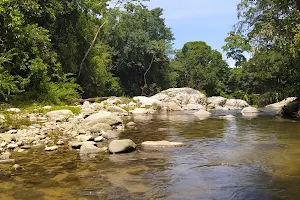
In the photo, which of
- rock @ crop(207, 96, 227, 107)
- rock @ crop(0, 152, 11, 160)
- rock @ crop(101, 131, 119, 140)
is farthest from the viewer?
rock @ crop(207, 96, 227, 107)

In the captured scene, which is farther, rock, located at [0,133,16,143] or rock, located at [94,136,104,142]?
rock, located at [94,136,104,142]

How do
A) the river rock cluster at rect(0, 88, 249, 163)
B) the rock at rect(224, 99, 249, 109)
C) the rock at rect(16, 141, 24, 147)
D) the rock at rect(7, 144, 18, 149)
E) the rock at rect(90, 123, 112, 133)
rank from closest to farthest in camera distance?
the river rock cluster at rect(0, 88, 249, 163), the rock at rect(7, 144, 18, 149), the rock at rect(16, 141, 24, 147), the rock at rect(90, 123, 112, 133), the rock at rect(224, 99, 249, 109)

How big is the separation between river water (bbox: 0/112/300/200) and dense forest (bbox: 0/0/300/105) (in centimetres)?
741

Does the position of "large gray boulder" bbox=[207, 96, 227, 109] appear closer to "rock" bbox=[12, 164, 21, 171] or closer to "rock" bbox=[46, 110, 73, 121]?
"rock" bbox=[46, 110, 73, 121]

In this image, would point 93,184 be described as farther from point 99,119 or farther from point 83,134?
point 99,119

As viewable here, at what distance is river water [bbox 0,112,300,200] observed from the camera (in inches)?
184

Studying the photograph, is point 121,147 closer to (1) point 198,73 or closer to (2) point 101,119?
(2) point 101,119

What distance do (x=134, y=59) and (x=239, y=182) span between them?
A: 30.6 metres

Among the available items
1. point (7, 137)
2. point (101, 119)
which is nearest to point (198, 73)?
point (101, 119)

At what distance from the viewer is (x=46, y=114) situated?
13680 mm

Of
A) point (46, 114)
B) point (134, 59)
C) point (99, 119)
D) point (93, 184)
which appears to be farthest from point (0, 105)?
point (134, 59)

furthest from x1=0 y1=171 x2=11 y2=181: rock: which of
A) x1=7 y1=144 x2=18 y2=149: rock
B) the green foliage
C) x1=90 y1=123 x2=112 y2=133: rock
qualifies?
the green foliage

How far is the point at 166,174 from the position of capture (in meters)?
5.71

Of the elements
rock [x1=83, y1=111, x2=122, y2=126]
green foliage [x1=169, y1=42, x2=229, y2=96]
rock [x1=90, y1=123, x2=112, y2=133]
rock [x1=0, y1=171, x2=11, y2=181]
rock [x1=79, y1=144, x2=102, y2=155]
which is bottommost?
rock [x1=0, y1=171, x2=11, y2=181]
